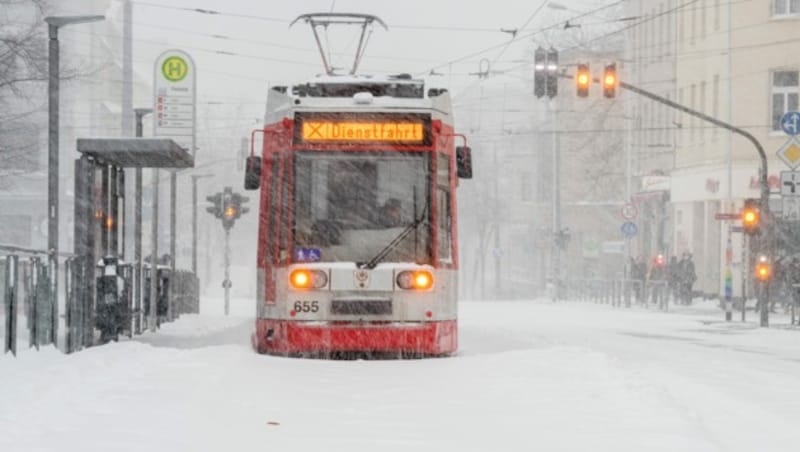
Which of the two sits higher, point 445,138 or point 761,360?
point 445,138

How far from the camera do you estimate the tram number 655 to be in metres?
16.8

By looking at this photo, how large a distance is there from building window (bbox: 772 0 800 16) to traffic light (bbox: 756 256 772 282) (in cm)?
1941

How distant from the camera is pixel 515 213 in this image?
112m

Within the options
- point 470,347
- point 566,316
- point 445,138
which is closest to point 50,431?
point 445,138

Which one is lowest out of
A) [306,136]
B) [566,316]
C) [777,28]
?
[566,316]

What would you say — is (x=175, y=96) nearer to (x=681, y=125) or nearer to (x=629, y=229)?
(x=629, y=229)

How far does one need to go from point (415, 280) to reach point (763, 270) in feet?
54.9

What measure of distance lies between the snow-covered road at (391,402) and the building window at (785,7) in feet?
104

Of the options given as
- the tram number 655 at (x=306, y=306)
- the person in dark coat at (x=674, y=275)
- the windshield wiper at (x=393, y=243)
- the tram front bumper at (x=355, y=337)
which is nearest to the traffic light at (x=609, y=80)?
the windshield wiper at (x=393, y=243)

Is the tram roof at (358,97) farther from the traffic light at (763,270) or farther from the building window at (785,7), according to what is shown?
the building window at (785,7)

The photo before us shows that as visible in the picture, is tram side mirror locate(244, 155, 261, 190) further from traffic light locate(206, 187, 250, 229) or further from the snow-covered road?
traffic light locate(206, 187, 250, 229)

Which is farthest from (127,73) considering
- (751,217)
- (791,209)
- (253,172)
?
(253,172)

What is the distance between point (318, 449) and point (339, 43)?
103 m

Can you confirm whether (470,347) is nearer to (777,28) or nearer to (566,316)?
(566,316)
